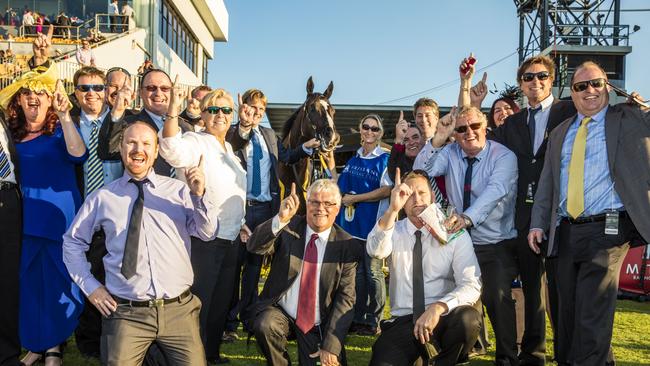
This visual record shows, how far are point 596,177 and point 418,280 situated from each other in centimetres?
140

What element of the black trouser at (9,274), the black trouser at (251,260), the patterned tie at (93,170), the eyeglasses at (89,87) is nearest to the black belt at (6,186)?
the black trouser at (9,274)

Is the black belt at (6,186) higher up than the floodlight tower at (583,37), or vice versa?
the floodlight tower at (583,37)

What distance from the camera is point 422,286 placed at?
13.5 ft

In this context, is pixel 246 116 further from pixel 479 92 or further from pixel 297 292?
pixel 479 92

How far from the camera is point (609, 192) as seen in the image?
408cm

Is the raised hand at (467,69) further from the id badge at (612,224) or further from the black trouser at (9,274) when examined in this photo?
the black trouser at (9,274)

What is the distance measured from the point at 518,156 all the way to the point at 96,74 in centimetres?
353

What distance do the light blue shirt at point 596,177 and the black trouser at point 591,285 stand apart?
12cm

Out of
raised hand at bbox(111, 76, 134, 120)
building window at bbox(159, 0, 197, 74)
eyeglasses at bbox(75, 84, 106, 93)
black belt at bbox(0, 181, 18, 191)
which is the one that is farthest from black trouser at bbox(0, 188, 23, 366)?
building window at bbox(159, 0, 197, 74)

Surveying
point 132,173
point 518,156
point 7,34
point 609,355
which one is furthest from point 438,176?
point 7,34

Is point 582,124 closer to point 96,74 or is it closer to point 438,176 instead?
point 438,176

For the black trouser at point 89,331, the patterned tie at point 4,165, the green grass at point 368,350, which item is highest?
the patterned tie at point 4,165

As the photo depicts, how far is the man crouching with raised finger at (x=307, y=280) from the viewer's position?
410 centimetres

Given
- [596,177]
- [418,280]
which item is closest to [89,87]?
[418,280]
